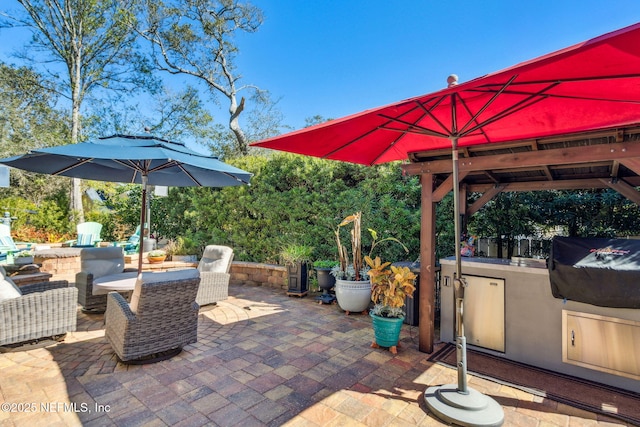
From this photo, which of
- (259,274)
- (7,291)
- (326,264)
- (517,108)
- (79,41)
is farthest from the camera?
(79,41)

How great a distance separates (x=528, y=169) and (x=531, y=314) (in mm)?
1795

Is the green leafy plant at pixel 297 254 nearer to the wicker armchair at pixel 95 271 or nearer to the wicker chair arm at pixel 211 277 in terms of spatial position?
the wicker chair arm at pixel 211 277

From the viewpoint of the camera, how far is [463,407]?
2.38 m

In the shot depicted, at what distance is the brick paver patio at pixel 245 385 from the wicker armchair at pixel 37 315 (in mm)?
177

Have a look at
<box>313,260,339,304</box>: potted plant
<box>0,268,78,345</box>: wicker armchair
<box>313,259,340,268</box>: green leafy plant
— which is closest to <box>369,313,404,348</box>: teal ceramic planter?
<box>313,260,339,304</box>: potted plant

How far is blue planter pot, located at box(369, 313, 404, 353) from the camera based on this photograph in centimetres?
347

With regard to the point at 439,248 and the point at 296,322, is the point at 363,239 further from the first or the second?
the point at 296,322

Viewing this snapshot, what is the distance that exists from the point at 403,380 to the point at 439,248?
269cm

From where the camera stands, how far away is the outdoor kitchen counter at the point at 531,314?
2938 mm

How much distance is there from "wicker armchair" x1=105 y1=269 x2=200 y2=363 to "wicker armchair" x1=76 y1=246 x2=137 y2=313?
5.23ft

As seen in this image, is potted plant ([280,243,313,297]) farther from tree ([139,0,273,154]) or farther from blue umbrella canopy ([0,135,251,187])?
tree ([139,0,273,154])

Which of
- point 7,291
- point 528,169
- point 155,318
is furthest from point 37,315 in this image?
point 528,169

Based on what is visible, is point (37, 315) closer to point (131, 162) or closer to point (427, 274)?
point (131, 162)

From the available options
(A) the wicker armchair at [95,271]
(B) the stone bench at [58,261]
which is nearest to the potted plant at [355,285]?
(A) the wicker armchair at [95,271]
